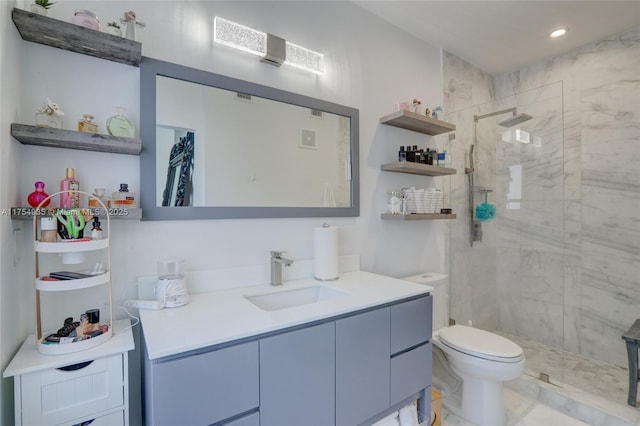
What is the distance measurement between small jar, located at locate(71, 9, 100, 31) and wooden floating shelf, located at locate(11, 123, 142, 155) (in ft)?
1.27

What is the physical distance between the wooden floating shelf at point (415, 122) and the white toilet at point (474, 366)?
109 centimetres

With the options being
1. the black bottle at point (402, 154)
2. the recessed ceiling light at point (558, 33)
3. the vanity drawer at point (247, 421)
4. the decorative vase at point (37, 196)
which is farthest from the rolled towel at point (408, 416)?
the recessed ceiling light at point (558, 33)

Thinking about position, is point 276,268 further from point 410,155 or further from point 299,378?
point 410,155

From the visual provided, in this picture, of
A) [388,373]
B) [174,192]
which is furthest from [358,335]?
[174,192]

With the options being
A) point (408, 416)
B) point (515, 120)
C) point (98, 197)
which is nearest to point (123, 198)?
point (98, 197)

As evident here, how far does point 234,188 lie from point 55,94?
747 millimetres

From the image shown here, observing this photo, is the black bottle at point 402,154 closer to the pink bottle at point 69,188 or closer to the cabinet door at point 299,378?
the cabinet door at point 299,378

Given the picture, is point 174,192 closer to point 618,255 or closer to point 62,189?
point 62,189

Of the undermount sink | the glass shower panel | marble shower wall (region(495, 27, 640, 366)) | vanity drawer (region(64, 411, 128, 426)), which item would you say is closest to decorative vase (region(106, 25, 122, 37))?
the undermount sink

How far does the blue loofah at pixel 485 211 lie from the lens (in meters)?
2.69

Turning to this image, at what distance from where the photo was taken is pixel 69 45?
1090 millimetres

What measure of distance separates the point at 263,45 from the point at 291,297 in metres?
1.31

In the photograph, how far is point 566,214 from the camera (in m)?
2.52

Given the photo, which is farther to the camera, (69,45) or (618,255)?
(618,255)
